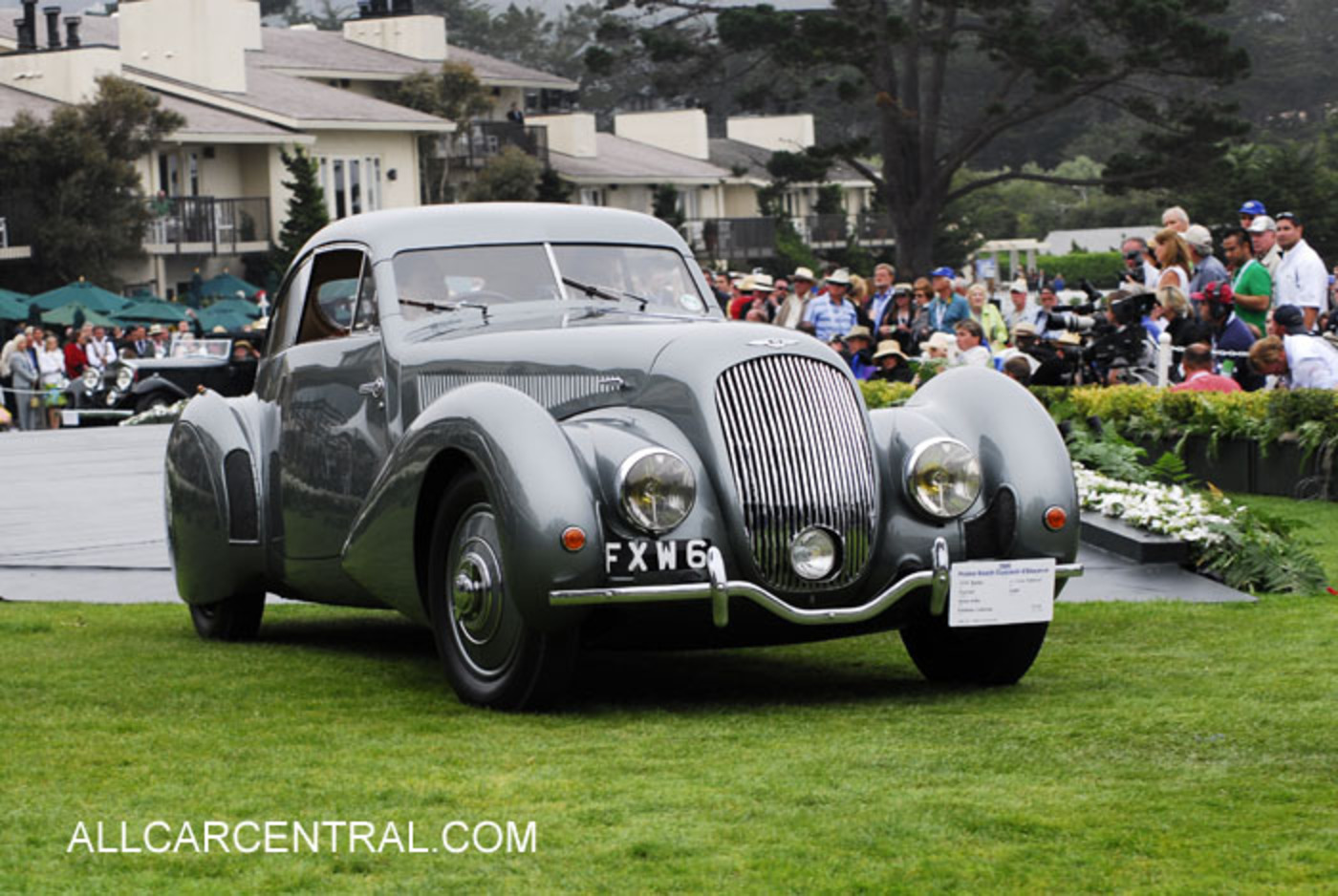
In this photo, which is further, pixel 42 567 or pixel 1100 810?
pixel 42 567

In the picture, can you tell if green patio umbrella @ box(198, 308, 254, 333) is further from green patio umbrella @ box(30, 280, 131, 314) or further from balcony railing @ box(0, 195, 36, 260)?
balcony railing @ box(0, 195, 36, 260)

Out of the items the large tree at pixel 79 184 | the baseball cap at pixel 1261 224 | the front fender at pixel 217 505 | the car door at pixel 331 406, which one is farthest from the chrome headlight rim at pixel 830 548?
the large tree at pixel 79 184

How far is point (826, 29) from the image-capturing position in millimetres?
59094

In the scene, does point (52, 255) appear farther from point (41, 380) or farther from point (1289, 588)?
point (1289, 588)

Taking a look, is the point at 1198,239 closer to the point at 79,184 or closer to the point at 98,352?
the point at 98,352

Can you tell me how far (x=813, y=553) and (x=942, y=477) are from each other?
62cm

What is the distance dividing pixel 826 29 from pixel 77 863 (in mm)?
54874

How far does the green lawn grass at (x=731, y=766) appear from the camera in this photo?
5672 mm

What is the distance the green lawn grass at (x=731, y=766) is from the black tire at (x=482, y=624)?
0.14 meters

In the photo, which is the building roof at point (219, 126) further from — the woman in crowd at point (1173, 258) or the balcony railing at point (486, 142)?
the woman in crowd at point (1173, 258)

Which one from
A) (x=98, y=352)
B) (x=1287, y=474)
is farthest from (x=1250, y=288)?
(x=98, y=352)

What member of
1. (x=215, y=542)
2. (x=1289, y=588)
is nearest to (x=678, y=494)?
(x=215, y=542)

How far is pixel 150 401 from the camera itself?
111ft

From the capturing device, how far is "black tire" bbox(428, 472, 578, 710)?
8.20 meters
